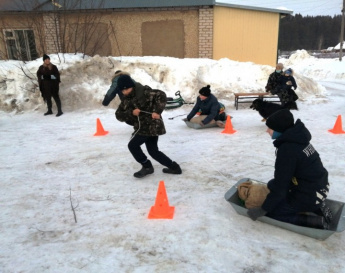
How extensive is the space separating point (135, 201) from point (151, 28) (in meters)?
11.0

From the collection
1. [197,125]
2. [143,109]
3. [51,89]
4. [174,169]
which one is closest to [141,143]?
[143,109]

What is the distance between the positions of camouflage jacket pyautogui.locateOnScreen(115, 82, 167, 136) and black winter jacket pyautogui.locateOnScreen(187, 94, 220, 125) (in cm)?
300

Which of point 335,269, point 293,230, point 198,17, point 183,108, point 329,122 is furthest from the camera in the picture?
point 198,17

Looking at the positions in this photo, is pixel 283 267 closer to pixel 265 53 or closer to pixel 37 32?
pixel 265 53

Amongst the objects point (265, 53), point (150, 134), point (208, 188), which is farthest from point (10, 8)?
point (208, 188)

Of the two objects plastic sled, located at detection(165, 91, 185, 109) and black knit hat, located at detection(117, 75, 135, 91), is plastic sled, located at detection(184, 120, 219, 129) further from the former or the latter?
black knit hat, located at detection(117, 75, 135, 91)

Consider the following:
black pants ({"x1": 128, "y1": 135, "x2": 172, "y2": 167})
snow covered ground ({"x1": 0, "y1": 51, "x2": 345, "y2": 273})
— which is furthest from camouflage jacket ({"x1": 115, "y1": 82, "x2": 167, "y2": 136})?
snow covered ground ({"x1": 0, "y1": 51, "x2": 345, "y2": 273})

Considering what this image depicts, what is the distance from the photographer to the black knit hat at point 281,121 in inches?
108

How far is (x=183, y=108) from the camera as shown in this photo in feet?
33.2

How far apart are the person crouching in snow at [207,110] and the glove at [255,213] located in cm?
404

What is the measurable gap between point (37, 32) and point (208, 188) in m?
12.6

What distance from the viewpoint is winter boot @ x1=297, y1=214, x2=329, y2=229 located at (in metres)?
2.88

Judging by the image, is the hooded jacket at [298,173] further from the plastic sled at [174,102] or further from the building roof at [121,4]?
the building roof at [121,4]

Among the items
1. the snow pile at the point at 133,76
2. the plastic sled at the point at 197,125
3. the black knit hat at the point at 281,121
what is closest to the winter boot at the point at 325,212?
the black knit hat at the point at 281,121
